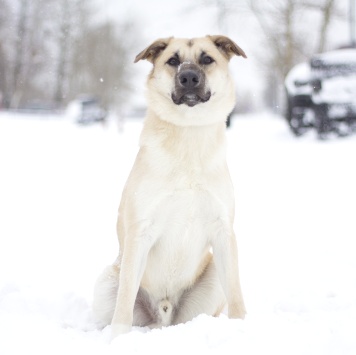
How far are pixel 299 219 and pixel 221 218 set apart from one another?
3.13 m

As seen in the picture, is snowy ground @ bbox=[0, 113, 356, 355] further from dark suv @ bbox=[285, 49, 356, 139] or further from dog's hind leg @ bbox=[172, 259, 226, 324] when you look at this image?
dark suv @ bbox=[285, 49, 356, 139]

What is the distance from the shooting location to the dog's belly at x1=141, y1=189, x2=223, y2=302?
291 centimetres

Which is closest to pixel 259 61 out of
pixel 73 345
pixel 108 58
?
pixel 108 58

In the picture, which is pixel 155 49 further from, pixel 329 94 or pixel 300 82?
pixel 300 82

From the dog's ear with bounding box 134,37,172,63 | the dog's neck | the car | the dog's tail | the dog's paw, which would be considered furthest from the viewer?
the car

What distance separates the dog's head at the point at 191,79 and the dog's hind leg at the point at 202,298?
39.9 inches

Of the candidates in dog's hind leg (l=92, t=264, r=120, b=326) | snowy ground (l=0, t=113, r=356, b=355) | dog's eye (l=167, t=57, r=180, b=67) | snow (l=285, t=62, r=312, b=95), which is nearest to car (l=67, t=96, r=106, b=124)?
snow (l=285, t=62, r=312, b=95)

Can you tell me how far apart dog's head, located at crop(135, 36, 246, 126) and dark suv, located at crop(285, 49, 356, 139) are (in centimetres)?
885

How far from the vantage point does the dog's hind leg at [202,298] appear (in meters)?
3.31

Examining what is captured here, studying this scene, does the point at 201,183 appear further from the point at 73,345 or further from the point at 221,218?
the point at 73,345

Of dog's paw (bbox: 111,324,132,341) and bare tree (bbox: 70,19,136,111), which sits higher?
bare tree (bbox: 70,19,136,111)

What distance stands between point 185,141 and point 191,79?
1.27 feet

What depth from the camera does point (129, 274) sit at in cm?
296

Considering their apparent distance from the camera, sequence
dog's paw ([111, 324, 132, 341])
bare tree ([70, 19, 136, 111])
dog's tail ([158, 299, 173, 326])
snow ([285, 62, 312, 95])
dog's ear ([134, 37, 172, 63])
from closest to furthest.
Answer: dog's paw ([111, 324, 132, 341])
dog's tail ([158, 299, 173, 326])
dog's ear ([134, 37, 172, 63])
snow ([285, 62, 312, 95])
bare tree ([70, 19, 136, 111])
